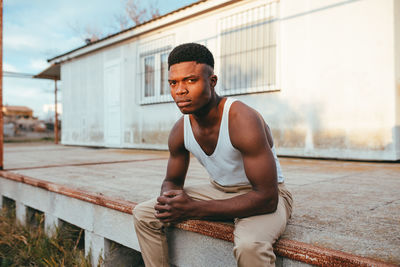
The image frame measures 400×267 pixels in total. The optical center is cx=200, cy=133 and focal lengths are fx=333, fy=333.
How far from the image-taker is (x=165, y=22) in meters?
7.60

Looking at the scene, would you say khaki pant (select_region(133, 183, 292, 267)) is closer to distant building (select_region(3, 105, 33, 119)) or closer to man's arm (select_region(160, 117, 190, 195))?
man's arm (select_region(160, 117, 190, 195))

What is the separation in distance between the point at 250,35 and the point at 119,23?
580 inches

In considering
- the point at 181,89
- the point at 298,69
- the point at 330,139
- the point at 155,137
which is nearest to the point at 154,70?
the point at 155,137

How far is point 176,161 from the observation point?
1.85 m

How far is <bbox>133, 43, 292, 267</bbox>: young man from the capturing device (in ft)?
4.65

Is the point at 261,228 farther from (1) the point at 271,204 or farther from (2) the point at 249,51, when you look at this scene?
(2) the point at 249,51

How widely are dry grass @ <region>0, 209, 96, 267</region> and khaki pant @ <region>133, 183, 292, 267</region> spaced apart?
1.07 meters

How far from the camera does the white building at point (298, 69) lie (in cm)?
457

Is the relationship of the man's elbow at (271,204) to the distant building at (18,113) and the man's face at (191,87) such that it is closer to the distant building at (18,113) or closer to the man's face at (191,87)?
the man's face at (191,87)

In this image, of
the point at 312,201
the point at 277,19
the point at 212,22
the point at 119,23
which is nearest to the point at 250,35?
the point at 277,19

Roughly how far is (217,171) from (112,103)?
320 inches

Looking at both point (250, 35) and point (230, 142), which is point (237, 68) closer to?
point (250, 35)

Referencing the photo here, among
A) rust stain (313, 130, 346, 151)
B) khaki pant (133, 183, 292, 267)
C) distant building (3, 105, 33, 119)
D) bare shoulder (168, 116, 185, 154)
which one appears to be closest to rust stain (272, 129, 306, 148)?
rust stain (313, 130, 346, 151)

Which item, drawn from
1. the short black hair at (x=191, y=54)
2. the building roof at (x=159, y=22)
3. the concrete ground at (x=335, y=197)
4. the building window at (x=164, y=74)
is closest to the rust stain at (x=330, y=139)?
the concrete ground at (x=335, y=197)
